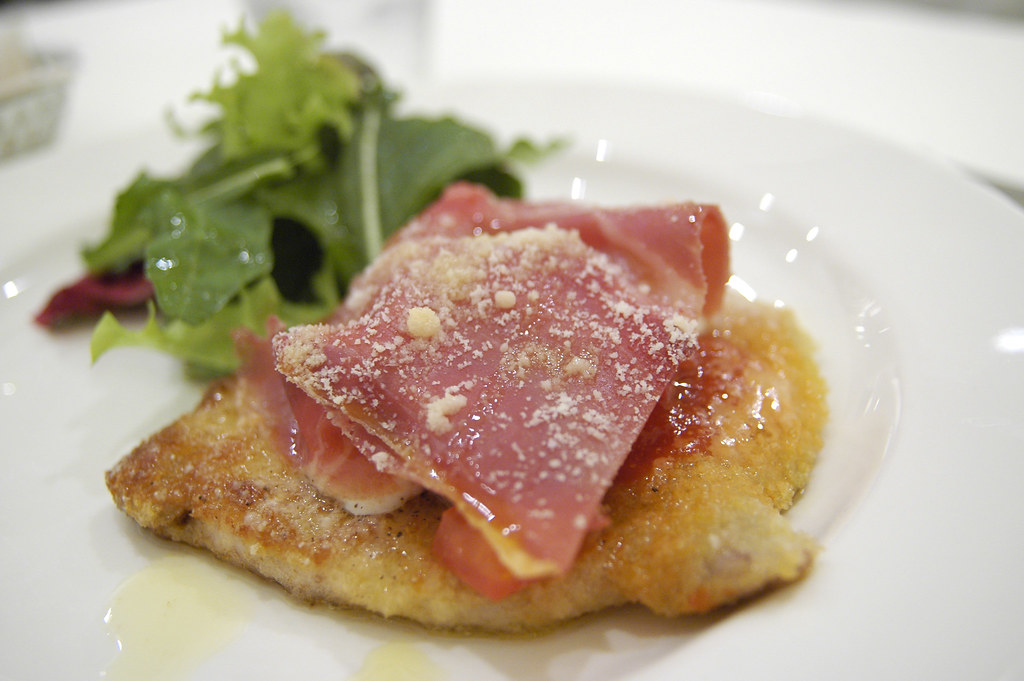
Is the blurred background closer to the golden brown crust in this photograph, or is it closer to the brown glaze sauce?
Answer: the brown glaze sauce

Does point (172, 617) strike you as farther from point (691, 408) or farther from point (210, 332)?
point (691, 408)

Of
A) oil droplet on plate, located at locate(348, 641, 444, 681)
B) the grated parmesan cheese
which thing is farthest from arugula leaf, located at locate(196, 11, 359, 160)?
oil droplet on plate, located at locate(348, 641, 444, 681)

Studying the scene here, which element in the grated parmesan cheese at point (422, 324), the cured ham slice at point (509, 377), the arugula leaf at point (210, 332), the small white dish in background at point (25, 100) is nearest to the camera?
the cured ham slice at point (509, 377)

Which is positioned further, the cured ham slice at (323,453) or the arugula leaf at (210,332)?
the arugula leaf at (210,332)

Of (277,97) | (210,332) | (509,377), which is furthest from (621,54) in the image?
(509,377)

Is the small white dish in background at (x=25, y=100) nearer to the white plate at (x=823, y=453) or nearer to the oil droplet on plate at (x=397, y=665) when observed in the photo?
the white plate at (x=823, y=453)

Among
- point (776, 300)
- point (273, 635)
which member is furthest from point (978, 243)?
point (273, 635)

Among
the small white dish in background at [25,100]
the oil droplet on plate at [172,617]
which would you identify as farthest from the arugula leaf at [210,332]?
the small white dish in background at [25,100]
